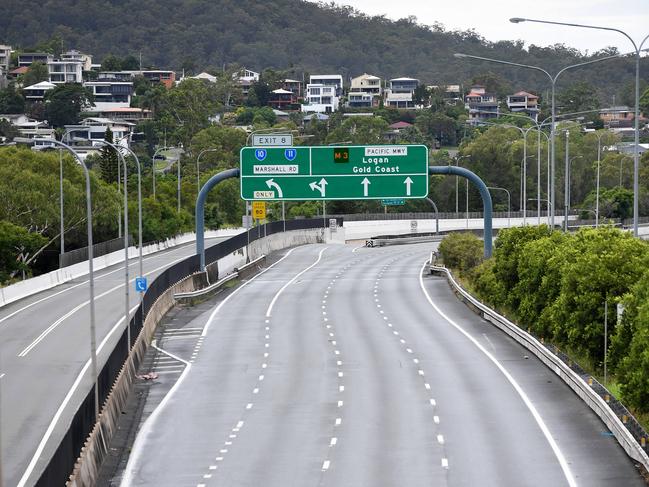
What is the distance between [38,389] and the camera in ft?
144

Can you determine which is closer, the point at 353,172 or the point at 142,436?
the point at 142,436

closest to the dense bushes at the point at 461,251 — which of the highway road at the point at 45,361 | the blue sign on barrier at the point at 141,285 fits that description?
the highway road at the point at 45,361

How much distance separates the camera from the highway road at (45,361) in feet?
116

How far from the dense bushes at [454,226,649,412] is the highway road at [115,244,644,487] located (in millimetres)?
1521

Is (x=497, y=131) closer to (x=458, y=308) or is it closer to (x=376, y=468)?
(x=458, y=308)

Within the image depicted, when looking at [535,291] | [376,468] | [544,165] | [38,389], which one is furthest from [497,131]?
[376,468]

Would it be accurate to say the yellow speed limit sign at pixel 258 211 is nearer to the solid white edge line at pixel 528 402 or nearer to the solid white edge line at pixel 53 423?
the solid white edge line at pixel 528 402

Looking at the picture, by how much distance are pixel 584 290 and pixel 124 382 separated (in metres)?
14.3

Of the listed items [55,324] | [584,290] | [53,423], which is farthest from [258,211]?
[53,423]

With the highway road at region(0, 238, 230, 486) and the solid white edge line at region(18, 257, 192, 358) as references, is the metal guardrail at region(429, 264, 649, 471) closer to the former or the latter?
the highway road at region(0, 238, 230, 486)

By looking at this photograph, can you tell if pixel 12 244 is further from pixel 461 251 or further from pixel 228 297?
pixel 461 251

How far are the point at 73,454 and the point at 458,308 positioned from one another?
123 feet

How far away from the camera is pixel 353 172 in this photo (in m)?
62.5

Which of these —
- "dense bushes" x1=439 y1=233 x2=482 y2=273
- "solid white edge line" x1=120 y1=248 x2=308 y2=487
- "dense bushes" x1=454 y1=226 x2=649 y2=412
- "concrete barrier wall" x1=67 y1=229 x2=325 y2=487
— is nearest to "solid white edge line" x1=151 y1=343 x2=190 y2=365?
"concrete barrier wall" x1=67 y1=229 x2=325 y2=487
